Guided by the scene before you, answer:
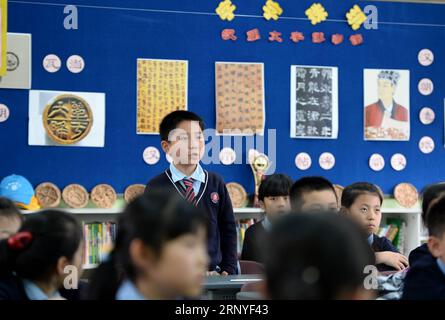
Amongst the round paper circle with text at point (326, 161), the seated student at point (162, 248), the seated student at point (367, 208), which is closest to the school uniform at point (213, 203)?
the seated student at point (367, 208)

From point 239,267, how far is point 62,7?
2.27m

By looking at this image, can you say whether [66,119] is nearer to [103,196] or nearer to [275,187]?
[103,196]

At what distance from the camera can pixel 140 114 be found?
4836 mm

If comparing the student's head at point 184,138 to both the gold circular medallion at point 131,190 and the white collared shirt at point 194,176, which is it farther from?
the gold circular medallion at point 131,190

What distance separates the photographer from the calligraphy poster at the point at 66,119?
464 cm

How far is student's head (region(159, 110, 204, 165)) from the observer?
3.18 metres

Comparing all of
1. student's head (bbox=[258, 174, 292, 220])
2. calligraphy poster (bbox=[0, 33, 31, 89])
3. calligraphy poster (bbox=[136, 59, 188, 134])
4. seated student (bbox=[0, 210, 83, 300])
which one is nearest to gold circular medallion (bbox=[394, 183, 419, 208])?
student's head (bbox=[258, 174, 292, 220])

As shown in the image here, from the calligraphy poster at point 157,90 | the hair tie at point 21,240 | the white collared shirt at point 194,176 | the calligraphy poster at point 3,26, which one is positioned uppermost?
the calligraphy poster at point 3,26

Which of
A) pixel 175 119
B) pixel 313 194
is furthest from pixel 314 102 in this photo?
pixel 313 194

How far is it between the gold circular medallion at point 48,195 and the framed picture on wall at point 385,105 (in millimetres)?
2193

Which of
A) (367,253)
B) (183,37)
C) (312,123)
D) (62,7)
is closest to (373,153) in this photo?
(312,123)

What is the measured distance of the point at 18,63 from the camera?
461 cm
